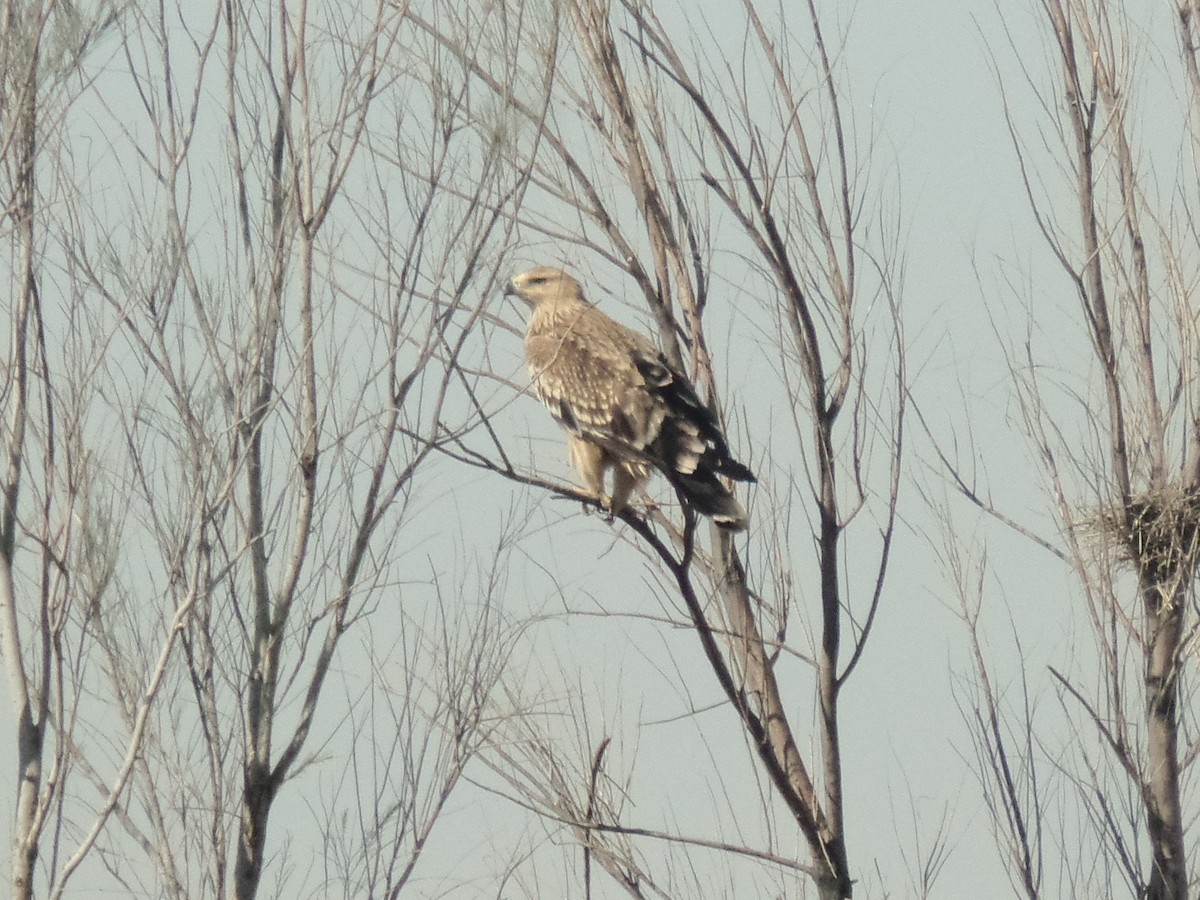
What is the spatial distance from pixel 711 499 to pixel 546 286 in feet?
6.70

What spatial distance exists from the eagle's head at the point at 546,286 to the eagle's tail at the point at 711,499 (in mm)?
1897

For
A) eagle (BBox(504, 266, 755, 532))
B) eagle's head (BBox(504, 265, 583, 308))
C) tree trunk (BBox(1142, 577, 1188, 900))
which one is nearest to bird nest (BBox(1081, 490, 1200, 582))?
tree trunk (BBox(1142, 577, 1188, 900))

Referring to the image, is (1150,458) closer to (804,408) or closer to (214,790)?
(804,408)

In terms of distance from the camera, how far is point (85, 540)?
184 inches

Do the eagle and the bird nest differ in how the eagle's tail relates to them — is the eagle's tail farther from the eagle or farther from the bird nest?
the bird nest

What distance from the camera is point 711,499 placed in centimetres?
445

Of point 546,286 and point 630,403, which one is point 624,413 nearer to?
point 630,403

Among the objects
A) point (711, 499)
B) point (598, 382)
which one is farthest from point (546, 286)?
point (711, 499)

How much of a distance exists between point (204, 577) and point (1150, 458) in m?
3.22

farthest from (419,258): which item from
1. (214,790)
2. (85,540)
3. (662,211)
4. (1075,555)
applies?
(1075,555)

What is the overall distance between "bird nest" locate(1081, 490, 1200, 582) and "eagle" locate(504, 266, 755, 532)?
172 cm

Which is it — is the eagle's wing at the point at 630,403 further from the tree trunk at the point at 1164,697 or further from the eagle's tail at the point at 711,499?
the tree trunk at the point at 1164,697

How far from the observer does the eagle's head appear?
20.5ft

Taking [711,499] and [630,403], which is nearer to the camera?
[711,499]
